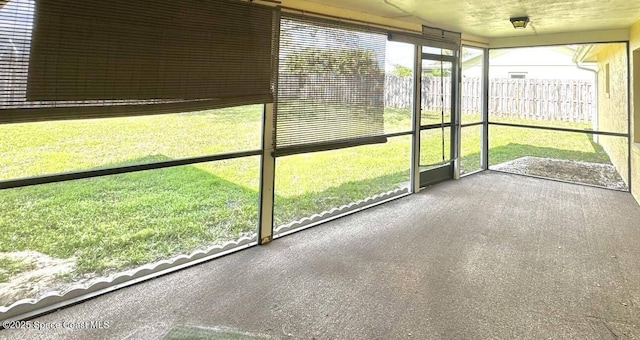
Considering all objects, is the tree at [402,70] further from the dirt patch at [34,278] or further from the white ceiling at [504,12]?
the dirt patch at [34,278]

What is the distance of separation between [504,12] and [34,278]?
4.78 m

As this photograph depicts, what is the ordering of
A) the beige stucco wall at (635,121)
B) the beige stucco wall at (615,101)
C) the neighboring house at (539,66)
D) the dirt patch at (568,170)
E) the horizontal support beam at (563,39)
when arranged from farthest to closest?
the neighboring house at (539,66) < the dirt patch at (568,170) < the beige stucco wall at (615,101) < the horizontal support beam at (563,39) < the beige stucco wall at (635,121)

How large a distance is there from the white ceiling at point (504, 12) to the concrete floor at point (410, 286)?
2133mm

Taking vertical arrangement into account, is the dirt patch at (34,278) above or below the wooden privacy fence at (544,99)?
above

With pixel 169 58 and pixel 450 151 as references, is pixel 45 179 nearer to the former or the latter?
pixel 169 58

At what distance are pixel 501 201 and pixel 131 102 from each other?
4.22 metres

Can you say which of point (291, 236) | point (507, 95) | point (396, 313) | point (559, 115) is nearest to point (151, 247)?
point (291, 236)

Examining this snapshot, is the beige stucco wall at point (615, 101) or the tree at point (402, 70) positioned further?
the beige stucco wall at point (615, 101)

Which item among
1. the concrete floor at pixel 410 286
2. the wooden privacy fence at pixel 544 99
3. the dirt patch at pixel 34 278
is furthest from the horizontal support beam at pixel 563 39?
the dirt patch at pixel 34 278

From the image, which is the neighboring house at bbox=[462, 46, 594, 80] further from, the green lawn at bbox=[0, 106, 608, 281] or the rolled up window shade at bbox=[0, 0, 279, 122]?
the rolled up window shade at bbox=[0, 0, 279, 122]

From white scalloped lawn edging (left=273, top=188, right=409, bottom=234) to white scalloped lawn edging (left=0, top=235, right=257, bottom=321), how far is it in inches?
17.6

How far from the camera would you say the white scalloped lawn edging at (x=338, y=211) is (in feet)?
11.7

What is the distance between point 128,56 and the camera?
2.15 metres

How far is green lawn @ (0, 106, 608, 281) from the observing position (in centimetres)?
304
